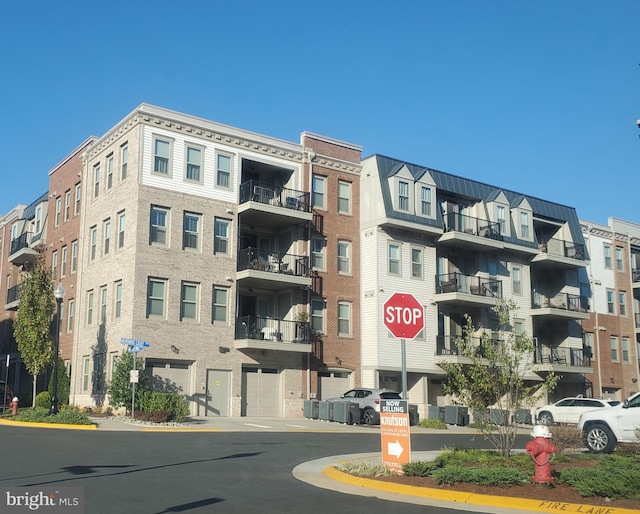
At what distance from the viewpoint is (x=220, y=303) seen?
113 ft

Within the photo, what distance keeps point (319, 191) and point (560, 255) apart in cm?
1741

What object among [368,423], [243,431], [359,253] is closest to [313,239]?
[359,253]

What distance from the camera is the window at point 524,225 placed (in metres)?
45.3

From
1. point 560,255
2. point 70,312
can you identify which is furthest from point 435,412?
point 70,312

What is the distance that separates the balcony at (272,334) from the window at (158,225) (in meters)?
5.20

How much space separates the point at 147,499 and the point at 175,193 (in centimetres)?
2440

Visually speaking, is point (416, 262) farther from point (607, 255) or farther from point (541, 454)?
point (541, 454)

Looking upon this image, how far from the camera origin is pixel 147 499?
10.5 meters

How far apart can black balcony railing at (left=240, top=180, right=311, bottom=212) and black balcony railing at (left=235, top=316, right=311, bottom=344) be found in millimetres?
5539

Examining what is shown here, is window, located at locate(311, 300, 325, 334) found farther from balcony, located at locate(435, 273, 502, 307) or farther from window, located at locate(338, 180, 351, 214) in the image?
balcony, located at locate(435, 273, 502, 307)

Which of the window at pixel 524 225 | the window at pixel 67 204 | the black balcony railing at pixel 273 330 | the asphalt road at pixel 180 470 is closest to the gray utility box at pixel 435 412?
the black balcony railing at pixel 273 330

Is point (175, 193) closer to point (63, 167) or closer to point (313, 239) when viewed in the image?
point (313, 239)

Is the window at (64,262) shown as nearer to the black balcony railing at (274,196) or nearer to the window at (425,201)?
the black balcony railing at (274,196)

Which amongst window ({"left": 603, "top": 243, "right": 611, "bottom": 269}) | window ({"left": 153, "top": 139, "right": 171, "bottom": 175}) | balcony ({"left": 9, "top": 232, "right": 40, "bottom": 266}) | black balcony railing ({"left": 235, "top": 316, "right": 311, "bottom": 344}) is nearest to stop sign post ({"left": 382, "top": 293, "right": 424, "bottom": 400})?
black balcony railing ({"left": 235, "top": 316, "right": 311, "bottom": 344})
